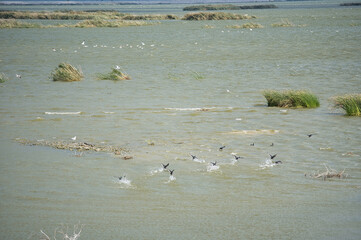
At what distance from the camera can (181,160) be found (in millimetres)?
10156

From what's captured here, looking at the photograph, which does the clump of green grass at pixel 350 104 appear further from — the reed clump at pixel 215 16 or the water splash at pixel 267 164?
the reed clump at pixel 215 16

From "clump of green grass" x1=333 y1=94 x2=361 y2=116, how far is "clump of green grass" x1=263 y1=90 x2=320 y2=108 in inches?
41.5

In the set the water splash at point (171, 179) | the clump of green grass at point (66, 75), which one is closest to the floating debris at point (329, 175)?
the water splash at point (171, 179)

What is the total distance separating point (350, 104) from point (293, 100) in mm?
1789

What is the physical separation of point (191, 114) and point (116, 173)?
5.70 m

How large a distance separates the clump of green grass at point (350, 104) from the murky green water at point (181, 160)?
1.45 feet

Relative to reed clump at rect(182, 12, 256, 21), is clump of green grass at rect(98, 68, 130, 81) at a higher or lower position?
Result: higher

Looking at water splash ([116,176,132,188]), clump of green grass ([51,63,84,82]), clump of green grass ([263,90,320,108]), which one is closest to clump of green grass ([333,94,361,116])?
clump of green grass ([263,90,320,108])

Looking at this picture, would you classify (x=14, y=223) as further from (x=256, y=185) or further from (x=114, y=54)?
(x=114, y=54)

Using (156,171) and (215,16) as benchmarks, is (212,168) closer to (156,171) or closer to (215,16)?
(156,171)

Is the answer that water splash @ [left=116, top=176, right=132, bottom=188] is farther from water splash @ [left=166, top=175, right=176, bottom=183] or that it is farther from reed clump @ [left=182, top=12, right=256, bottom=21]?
reed clump @ [left=182, top=12, right=256, bottom=21]

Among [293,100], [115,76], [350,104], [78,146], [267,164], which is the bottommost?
[115,76]

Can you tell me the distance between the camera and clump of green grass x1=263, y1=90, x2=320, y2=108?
15.5m

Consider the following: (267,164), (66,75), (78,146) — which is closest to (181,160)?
(267,164)
